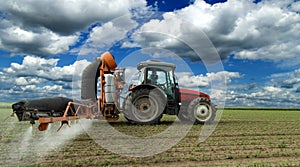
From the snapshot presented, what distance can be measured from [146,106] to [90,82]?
2.76 meters

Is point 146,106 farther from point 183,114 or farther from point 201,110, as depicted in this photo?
point 201,110

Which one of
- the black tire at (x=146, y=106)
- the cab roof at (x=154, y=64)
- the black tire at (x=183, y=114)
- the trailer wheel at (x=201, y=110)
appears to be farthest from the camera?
the black tire at (x=183, y=114)

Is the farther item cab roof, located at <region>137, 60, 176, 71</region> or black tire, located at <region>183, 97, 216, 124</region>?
black tire, located at <region>183, 97, 216, 124</region>

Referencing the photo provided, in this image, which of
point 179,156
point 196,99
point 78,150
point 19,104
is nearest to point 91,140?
point 78,150

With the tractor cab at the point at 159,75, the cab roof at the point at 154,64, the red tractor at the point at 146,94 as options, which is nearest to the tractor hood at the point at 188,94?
the red tractor at the point at 146,94

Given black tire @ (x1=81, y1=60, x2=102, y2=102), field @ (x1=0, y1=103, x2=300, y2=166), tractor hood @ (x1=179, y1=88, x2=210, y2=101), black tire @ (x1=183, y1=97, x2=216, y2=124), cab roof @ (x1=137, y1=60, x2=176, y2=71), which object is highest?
cab roof @ (x1=137, y1=60, x2=176, y2=71)

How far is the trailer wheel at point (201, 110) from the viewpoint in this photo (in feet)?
39.4

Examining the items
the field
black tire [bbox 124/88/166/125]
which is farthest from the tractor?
the field

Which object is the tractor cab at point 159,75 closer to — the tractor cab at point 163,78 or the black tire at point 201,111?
the tractor cab at point 163,78

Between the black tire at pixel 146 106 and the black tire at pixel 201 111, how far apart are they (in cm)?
159

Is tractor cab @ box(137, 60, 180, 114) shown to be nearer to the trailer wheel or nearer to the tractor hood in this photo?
the tractor hood

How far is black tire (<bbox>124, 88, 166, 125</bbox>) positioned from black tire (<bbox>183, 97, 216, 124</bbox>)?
1592 mm

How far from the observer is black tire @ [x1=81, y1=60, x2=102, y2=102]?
1141cm

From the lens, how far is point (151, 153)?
6188mm
